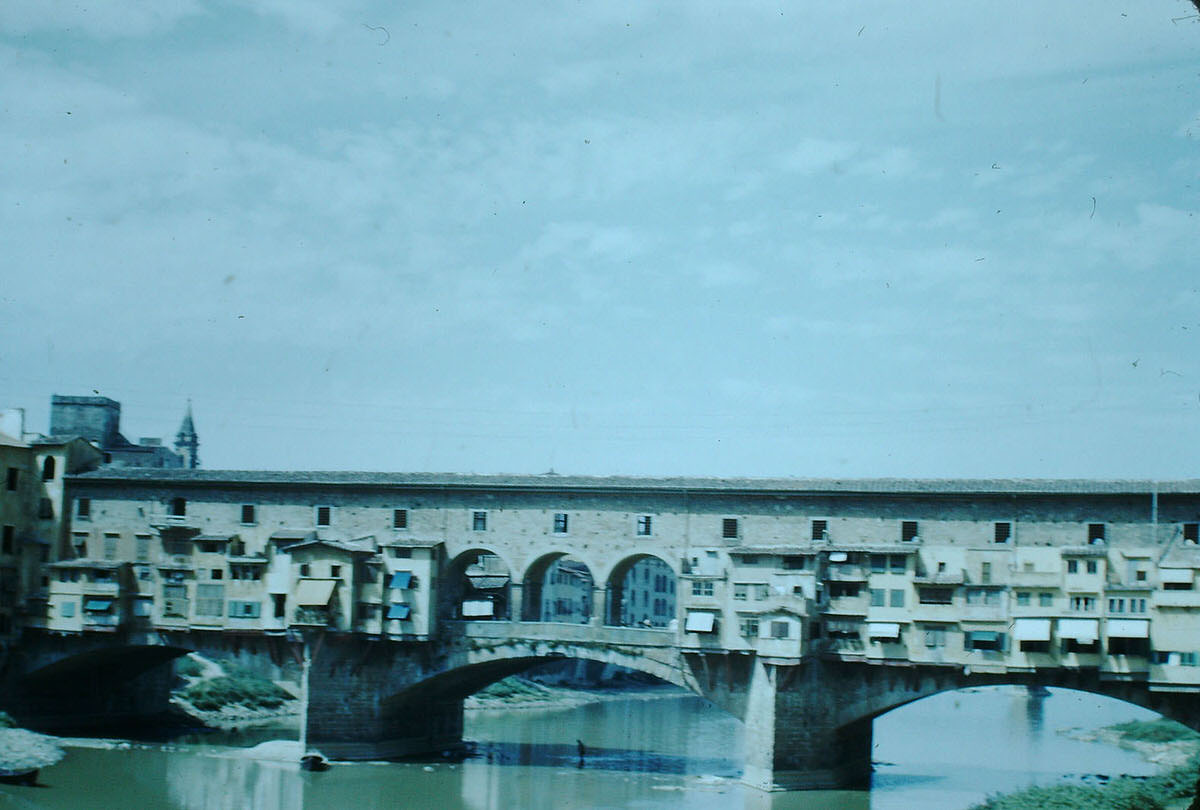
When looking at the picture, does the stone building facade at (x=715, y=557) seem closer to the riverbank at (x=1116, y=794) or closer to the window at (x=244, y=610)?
the window at (x=244, y=610)

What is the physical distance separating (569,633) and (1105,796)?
723 inches

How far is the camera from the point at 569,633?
47.5 m

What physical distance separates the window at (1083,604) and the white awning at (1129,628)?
815mm

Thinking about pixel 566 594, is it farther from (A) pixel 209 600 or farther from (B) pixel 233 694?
(A) pixel 209 600

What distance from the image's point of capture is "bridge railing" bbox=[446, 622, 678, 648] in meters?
46.6

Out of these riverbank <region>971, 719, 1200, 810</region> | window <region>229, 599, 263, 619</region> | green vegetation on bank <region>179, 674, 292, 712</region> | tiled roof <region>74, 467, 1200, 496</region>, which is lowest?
green vegetation on bank <region>179, 674, 292, 712</region>

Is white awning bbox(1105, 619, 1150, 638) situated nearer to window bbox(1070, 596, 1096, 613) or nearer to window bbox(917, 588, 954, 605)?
window bbox(1070, 596, 1096, 613)

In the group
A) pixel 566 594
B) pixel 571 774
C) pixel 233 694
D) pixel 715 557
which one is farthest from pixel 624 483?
pixel 566 594

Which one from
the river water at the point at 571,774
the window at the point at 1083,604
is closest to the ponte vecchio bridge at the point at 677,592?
the window at the point at 1083,604

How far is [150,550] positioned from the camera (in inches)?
2084

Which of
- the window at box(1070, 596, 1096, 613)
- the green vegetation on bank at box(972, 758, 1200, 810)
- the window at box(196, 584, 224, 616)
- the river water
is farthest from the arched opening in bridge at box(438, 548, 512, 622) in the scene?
the window at box(1070, 596, 1096, 613)

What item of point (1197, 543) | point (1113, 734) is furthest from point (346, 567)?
point (1113, 734)

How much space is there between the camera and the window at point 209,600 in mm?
50594

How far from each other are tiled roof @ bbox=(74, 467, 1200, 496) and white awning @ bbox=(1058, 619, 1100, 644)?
4303mm
